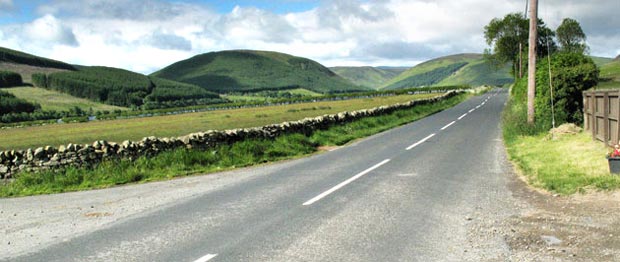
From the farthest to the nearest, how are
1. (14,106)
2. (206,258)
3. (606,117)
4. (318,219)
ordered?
(14,106) < (606,117) < (318,219) < (206,258)

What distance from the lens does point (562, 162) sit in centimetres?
1324

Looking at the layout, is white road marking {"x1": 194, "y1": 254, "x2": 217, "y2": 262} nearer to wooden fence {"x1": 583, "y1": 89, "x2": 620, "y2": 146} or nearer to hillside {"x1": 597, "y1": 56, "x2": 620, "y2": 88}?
wooden fence {"x1": 583, "y1": 89, "x2": 620, "y2": 146}

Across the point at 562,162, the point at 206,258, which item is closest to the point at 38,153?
the point at 206,258

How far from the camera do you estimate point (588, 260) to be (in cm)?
587

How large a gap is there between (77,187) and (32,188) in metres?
1.19

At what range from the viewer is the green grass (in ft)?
45.4

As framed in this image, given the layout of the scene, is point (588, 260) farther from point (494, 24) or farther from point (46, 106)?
point (46, 106)

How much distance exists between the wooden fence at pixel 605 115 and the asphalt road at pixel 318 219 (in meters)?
3.17

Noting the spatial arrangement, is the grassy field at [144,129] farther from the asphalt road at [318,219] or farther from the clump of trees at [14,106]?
the clump of trees at [14,106]

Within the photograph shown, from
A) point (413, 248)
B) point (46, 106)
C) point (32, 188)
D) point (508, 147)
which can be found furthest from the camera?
point (46, 106)

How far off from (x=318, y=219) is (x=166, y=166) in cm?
903

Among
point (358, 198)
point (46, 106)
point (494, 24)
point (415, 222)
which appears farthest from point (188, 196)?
point (46, 106)

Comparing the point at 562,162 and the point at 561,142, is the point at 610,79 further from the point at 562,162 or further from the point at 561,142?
the point at 562,162

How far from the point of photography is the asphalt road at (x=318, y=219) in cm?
652
